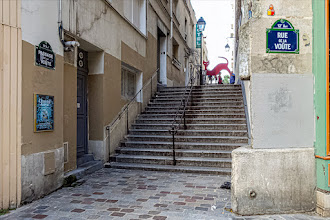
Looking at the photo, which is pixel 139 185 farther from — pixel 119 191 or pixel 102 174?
pixel 102 174

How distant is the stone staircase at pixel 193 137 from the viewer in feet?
23.7

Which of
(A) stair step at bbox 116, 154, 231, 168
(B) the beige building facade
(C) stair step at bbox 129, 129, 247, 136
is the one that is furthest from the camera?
(C) stair step at bbox 129, 129, 247, 136

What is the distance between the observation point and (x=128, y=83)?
32.1 feet

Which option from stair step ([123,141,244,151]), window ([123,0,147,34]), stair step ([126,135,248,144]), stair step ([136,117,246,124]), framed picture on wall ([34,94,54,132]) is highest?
window ([123,0,147,34])

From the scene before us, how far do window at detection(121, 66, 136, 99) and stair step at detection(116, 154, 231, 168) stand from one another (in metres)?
2.42

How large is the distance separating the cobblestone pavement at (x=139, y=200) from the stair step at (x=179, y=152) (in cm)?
102

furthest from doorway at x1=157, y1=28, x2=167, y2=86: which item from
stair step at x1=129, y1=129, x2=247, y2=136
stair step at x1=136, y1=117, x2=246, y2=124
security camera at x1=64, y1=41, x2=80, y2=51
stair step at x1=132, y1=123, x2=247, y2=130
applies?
security camera at x1=64, y1=41, x2=80, y2=51

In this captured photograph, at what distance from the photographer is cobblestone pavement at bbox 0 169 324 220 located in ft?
13.3

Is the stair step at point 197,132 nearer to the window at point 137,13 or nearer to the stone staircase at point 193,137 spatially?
the stone staircase at point 193,137

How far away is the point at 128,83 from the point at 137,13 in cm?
269

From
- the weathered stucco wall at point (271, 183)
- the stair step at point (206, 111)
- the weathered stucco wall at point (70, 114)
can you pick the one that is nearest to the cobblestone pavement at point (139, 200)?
the weathered stucco wall at point (271, 183)

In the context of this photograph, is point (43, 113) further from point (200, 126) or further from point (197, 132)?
point (200, 126)

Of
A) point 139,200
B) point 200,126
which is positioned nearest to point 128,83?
point 200,126

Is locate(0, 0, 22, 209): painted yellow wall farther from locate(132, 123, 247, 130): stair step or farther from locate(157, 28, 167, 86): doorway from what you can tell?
locate(157, 28, 167, 86): doorway
